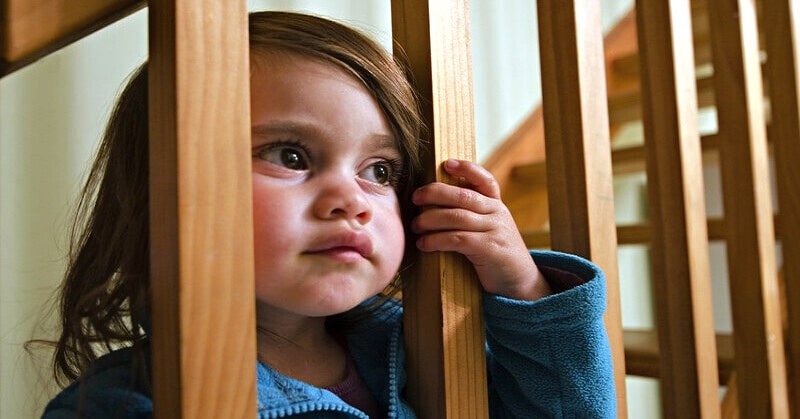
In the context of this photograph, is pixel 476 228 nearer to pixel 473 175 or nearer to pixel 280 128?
pixel 473 175

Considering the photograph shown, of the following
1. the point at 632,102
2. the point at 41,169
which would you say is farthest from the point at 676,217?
the point at 632,102

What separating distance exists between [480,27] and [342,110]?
111cm

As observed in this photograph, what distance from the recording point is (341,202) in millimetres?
546

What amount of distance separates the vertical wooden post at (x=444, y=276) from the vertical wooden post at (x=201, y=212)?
21 cm

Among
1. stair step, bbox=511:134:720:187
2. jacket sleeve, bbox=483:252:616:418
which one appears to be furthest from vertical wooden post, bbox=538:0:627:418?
stair step, bbox=511:134:720:187

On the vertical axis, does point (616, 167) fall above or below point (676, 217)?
above

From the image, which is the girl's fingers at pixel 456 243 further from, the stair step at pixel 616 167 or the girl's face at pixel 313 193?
the stair step at pixel 616 167

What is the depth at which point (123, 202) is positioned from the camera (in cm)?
55

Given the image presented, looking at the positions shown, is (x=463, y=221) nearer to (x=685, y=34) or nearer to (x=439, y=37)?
(x=439, y=37)

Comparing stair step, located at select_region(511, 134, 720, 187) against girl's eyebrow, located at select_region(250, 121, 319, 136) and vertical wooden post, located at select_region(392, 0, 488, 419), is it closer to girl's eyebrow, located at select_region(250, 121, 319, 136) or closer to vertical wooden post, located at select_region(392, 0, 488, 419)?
vertical wooden post, located at select_region(392, 0, 488, 419)

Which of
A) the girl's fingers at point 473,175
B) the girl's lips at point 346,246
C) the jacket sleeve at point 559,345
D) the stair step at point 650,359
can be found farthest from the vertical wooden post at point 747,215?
the girl's lips at point 346,246

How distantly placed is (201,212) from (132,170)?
20 cm

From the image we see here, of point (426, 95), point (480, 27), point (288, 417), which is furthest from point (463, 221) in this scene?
point (480, 27)

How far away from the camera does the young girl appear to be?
0.53 m
